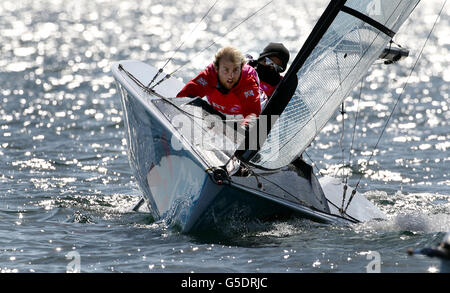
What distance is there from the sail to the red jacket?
0.52 meters

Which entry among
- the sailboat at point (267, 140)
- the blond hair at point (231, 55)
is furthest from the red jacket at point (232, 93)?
the blond hair at point (231, 55)

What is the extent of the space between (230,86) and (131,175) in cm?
264

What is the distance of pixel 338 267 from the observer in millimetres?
4965

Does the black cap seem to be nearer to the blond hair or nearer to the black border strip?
the blond hair

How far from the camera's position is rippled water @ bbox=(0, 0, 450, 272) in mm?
5156

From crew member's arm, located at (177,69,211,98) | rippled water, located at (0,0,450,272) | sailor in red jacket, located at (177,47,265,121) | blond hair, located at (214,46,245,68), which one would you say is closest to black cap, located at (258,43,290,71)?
sailor in red jacket, located at (177,47,265,121)

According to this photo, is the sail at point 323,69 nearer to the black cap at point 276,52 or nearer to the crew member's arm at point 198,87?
the crew member's arm at point 198,87

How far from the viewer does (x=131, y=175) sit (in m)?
8.40

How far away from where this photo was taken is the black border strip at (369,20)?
5.42 m

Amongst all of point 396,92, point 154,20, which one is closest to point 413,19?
point 154,20

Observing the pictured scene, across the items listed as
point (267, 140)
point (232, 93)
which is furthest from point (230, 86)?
point (267, 140)

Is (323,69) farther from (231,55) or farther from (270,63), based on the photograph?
(270,63)
